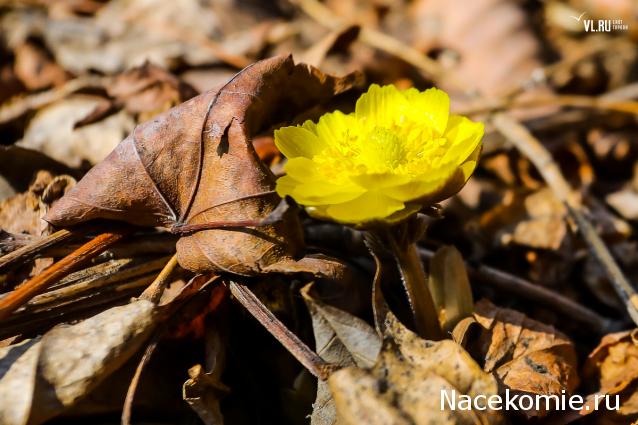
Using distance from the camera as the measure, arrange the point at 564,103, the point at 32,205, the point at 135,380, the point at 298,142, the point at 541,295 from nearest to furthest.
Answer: the point at 135,380 → the point at 298,142 → the point at 32,205 → the point at 541,295 → the point at 564,103

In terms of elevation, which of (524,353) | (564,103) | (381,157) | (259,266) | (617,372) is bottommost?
(617,372)

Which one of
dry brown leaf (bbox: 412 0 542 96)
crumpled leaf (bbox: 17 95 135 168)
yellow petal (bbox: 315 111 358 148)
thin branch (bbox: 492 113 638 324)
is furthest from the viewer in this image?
dry brown leaf (bbox: 412 0 542 96)

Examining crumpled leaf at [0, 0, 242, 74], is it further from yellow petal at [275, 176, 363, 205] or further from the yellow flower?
yellow petal at [275, 176, 363, 205]

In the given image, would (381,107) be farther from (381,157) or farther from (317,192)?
(317,192)

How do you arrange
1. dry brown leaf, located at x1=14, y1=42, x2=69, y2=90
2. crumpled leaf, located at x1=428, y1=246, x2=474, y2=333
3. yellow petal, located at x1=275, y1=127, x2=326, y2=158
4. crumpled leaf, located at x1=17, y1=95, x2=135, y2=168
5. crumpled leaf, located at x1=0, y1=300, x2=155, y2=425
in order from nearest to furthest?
crumpled leaf, located at x1=0, y1=300, x2=155, y2=425, yellow petal, located at x1=275, y1=127, x2=326, y2=158, crumpled leaf, located at x1=428, y1=246, x2=474, y2=333, crumpled leaf, located at x1=17, y1=95, x2=135, y2=168, dry brown leaf, located at x1=14, y1=42, x2=69, y2=90

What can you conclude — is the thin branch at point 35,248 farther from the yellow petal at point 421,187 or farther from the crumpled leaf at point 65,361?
the yellow petal at point 421,187

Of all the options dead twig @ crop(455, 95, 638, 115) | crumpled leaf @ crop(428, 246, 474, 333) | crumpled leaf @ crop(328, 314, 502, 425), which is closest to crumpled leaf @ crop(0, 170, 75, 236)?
crumpled leaf @ crop(328, 314, 502, 425)

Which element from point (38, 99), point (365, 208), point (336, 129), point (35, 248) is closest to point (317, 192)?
point (365, 208)
